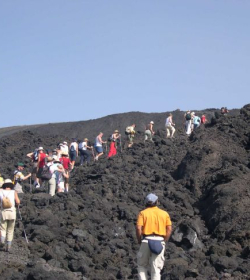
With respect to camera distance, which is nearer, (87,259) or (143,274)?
(143,274)

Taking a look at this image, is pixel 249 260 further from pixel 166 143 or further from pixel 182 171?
pixel 166 143

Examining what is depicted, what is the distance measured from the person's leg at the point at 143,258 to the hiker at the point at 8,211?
13.5 ft

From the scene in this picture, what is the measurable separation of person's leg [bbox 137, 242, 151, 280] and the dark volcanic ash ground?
2.19 meters

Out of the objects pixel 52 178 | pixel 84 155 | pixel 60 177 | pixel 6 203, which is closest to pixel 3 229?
pixel 6 203

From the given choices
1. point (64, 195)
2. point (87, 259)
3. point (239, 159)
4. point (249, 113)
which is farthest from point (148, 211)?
point (249, 113)

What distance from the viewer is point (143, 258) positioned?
10844mm

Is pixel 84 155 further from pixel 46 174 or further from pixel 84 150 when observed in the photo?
pixel 46 174

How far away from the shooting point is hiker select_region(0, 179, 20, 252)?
14.2 meters

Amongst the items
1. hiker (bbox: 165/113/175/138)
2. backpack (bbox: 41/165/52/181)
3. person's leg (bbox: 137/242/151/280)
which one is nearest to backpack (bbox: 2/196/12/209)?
person's leg (bbox: 137/242/151/280)

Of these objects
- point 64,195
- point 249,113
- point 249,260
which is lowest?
point 249,260

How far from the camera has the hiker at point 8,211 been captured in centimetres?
1417

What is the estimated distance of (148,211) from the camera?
35.7 feet

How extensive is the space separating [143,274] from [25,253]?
4560 millimetres

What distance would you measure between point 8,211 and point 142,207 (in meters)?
6.11
